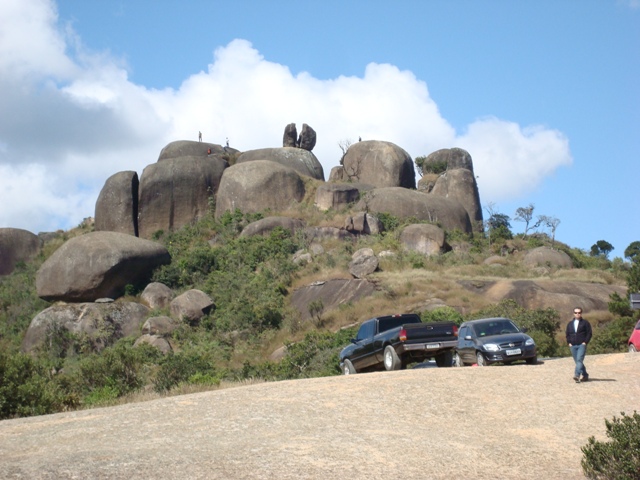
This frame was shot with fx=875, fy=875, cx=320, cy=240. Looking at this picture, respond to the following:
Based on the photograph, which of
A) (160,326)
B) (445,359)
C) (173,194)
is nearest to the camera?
(445,359)

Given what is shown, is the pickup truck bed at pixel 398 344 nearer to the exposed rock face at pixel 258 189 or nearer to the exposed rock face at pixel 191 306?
the exposed rock face at pixel 191 306

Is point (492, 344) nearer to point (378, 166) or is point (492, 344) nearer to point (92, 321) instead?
point (92, 321)

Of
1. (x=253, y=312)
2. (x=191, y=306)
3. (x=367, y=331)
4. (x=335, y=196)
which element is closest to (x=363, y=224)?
(x=335, y=196)

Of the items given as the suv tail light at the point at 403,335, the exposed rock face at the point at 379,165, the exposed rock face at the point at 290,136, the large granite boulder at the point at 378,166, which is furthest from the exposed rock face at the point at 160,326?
the exposed rock face at the point at 290,136

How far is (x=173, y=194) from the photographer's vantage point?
5809 centimetres

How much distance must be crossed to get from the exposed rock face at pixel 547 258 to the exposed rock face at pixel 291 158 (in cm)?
1814

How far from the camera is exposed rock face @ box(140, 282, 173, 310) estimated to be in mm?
46031

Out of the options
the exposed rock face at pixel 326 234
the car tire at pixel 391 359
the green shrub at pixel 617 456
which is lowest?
the green shrub at pixel 617 456

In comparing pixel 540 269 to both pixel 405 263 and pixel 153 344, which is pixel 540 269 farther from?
pixel 153 344

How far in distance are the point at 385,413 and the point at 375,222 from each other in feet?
121

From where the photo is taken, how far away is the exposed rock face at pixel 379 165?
61.8 meters

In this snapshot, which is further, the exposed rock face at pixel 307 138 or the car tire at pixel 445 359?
the exposed rock face at pixel 307 138

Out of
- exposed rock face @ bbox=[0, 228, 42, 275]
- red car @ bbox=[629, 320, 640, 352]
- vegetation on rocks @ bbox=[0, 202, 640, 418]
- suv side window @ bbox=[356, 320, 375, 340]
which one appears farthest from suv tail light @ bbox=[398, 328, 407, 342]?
exposed rock face @ bbox=[0, 228, 42, 275]

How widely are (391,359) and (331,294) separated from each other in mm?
19528
